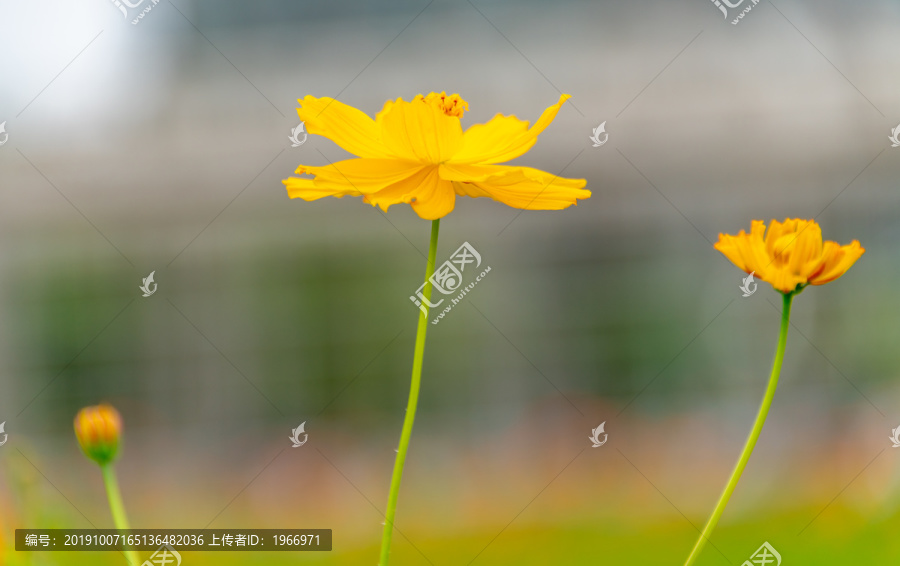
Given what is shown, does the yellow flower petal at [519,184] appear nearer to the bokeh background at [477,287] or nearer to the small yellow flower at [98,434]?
the small yellow flower at [98,434]

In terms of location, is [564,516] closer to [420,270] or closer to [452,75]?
[420,270]

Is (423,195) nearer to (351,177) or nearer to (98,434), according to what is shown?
(351,177)

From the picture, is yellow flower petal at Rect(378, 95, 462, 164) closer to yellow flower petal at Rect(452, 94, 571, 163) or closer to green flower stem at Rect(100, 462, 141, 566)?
yellow flower petal at Rect(452, 94, 571, 163)

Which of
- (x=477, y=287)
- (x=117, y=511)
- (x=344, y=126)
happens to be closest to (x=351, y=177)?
(x=344, y=126)

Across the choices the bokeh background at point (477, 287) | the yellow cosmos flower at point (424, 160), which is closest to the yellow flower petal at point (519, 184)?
the yellow cosmos flower at point (424, 160)

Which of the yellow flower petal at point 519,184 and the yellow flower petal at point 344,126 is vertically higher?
the yellow flower petal at point 344,126

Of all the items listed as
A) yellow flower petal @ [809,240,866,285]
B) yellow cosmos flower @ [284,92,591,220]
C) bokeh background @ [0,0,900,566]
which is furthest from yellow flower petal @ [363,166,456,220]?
bokeh background @ [0,0,900,566]

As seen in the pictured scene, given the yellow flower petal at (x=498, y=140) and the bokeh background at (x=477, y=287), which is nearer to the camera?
the yellow flower petal at (x=498, y=140)

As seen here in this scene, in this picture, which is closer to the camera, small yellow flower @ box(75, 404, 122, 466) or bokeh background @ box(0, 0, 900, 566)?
small yellow flower @ box(75, 404, 122, 466)
